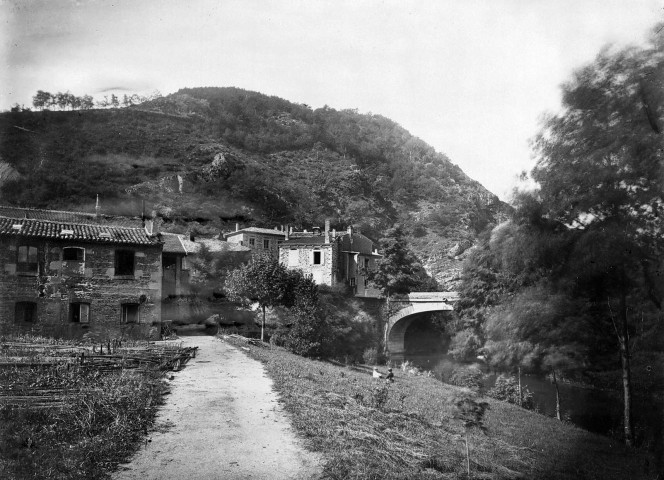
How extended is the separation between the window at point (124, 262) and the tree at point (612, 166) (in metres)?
19.6

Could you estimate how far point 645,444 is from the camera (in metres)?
12.3

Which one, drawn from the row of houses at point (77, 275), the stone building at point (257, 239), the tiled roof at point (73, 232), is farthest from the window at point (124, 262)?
the stone building at point (257, 239)

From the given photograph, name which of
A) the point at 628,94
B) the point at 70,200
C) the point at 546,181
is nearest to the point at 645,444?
the point at 546,181

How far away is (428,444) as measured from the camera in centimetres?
836

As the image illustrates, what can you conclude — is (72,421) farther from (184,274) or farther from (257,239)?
(257,239)

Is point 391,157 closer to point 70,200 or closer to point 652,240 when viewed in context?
point 70,200

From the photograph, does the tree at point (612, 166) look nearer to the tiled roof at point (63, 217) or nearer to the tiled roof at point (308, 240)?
the tiled roof at point (63, 217)

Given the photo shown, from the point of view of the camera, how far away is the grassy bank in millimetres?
6914

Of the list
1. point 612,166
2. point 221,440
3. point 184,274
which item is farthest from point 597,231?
point 184,274

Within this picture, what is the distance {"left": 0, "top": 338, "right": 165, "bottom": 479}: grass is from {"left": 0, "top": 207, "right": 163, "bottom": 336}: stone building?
469 inches

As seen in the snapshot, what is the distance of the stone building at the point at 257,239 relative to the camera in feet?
148

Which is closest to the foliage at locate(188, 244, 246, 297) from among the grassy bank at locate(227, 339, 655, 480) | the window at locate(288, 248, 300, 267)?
the window at locate(288, 248, 300, 267)

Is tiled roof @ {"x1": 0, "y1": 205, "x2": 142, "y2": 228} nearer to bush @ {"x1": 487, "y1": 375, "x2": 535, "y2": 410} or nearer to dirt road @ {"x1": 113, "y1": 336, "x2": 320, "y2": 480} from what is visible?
dirt road @ {"x1": 113, "y1": 336, "x2": 320, "y2": 480}

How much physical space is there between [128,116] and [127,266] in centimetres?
5796
